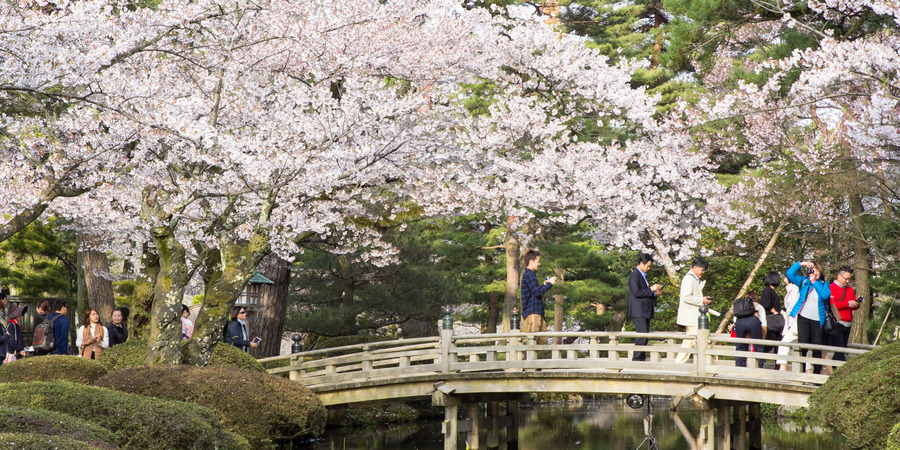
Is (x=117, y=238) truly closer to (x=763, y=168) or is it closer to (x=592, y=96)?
(x=592, y=96)

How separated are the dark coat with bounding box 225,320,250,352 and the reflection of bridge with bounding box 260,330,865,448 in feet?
2.25

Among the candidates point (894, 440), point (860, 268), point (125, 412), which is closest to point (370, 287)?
point (860, 268)

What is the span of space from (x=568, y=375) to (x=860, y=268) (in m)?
7.06

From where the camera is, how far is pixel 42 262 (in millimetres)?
26312

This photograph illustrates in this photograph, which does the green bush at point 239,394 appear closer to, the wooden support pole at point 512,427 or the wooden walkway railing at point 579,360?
the wooden walkway railing at point 579,360

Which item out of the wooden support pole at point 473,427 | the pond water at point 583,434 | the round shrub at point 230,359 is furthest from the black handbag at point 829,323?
the round shrub at point 230,359

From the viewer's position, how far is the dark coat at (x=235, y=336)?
49.0 ft

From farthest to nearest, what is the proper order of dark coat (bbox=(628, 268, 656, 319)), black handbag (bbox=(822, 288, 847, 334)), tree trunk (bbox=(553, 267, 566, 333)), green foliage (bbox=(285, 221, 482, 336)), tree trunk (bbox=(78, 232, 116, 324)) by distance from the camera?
1. tree trunk (bbox=(553, 267, 566, 333))
2. green foliage (bbox=(285, 221, 482, 336))
3. tree trunk (bbox=(78, 232, 116, 324))
4. dark coat (bbox=(628, 268, 656, 319))
5. black handbag (bbox=(822, 288, 847, 334))

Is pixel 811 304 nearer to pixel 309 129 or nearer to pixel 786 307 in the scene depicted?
pixel 786 307

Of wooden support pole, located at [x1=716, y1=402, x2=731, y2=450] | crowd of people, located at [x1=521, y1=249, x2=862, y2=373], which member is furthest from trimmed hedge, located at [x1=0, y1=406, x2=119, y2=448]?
wooden support pole, located at [x1=716, y1=402, x2=731, y2=450]

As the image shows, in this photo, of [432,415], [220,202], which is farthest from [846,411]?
[432,415]

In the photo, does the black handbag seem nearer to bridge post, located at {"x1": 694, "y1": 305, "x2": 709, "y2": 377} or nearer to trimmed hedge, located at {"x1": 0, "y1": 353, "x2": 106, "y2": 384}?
bridge post, located at {"x1": 694, "y1": 305, "x2": 709, "y2": 377}

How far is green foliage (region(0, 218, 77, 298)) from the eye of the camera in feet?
78.9

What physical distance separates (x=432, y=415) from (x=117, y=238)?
874cm
